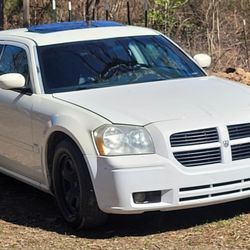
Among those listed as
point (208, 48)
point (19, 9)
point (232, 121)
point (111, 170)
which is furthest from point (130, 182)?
point (19, 9)

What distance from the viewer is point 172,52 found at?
7.27 metres

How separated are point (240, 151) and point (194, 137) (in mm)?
405

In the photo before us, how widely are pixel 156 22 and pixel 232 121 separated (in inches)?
525

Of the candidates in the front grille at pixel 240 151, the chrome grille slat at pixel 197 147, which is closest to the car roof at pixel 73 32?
the chrome grille slat at pixel 197 147

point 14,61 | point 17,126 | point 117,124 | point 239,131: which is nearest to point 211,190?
point 239,131

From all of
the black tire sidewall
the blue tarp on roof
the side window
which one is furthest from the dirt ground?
the blue tarp on roof

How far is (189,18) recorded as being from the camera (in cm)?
1831

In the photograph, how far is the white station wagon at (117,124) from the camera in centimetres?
545

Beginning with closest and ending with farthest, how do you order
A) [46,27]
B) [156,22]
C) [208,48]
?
[46,27], [208,48], [156,22]

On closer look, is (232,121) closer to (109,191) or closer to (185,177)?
(185,177)

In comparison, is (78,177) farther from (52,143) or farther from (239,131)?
(239,131)

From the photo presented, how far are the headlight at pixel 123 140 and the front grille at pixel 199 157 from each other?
22 cm

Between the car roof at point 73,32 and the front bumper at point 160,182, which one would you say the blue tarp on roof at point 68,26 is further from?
the front bumper at point 160,182

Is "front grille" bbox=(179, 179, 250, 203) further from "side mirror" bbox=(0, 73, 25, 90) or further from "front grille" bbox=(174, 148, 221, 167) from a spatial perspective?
"side mirror" bbox=(0, 73, 25, 90)
